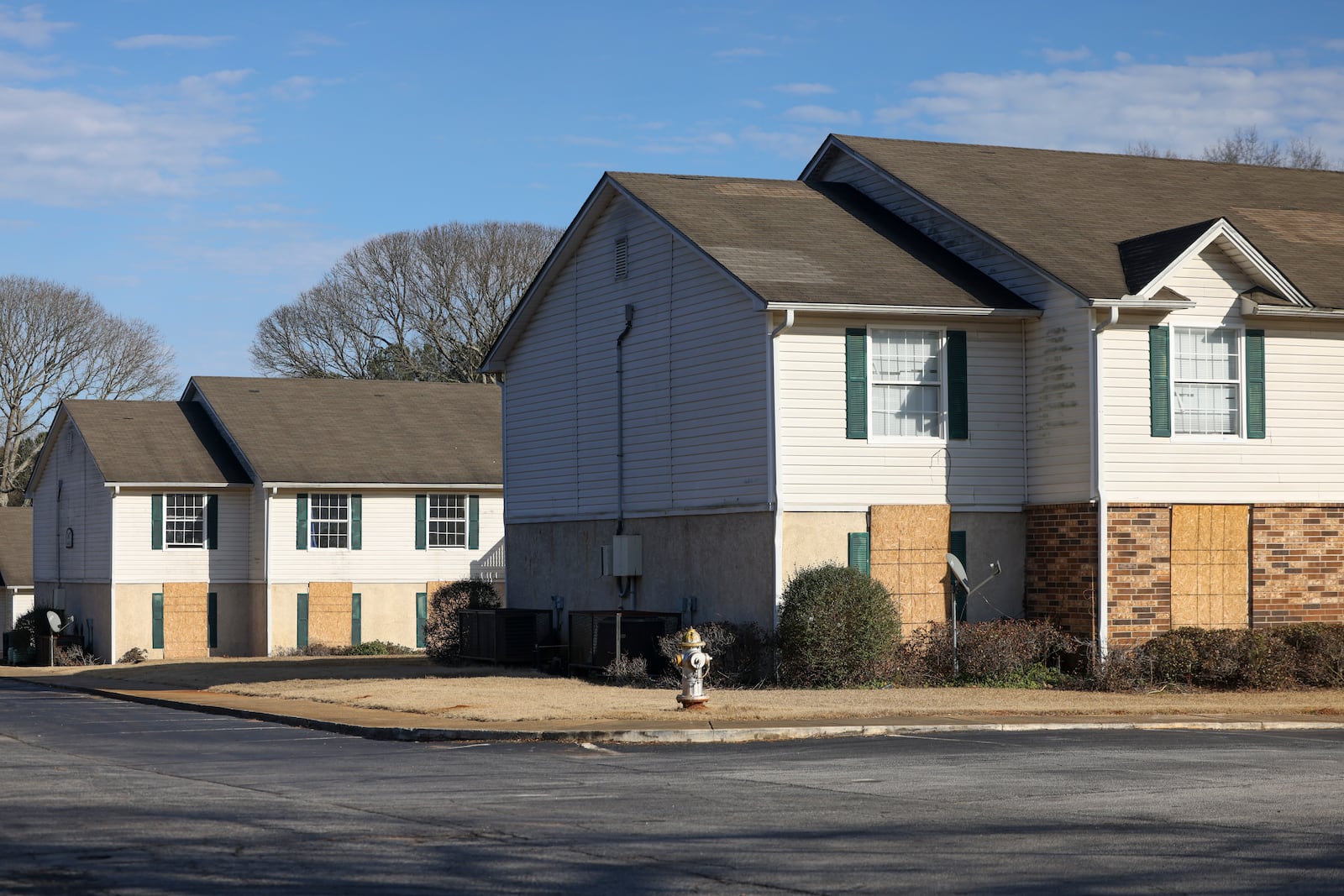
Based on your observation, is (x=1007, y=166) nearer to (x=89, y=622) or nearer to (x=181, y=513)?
(x=181, y=513)

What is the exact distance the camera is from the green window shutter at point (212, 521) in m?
42.2

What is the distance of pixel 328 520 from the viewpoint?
42438 mm

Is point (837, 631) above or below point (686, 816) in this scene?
above

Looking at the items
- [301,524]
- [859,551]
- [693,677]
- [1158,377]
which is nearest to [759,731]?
[693,677]

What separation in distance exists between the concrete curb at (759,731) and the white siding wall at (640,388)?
6628 millimetres

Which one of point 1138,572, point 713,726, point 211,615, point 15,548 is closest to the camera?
point 713,726

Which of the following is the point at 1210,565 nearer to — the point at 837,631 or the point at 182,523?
the point at 837,631

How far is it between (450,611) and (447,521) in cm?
1168

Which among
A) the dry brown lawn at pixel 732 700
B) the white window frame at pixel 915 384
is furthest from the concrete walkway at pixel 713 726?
the white window frame at pixel 915 384

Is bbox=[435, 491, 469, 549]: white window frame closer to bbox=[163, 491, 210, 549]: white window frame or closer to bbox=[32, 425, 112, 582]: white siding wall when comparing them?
bbox=[163, 491, 210, 549]: white window frame

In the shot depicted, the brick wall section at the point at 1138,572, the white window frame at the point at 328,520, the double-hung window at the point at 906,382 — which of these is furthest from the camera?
the white window frame at the point at 328,520

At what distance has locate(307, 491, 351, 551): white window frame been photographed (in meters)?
42.3

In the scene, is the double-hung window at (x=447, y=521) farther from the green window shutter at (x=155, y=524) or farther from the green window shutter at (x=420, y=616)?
the green window shutter at (x=155, y=524)

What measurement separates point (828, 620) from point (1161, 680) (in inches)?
193
